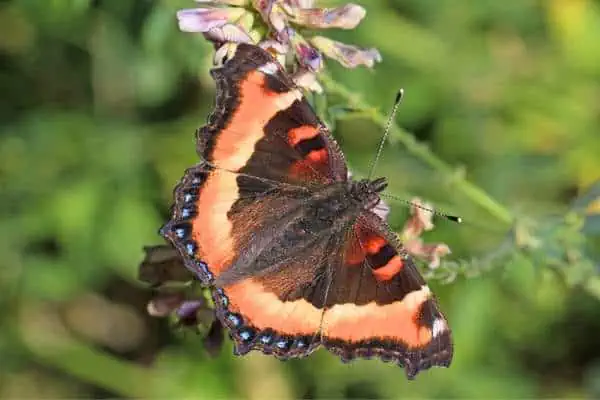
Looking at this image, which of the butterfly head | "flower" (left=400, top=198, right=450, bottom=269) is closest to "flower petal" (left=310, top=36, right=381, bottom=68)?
the butterfly head

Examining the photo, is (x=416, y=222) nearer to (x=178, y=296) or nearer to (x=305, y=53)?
(x=305, y=53)

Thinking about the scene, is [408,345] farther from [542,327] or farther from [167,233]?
[542,327]

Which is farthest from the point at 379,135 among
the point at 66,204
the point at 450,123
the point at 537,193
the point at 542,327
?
the point at 66,204

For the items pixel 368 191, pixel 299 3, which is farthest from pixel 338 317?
pixel 299 3

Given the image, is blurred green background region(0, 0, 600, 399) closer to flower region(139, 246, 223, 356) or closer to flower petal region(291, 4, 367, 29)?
flower petal region(291, 4, 367, 29)

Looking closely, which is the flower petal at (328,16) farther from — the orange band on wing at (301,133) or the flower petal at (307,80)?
the orange band on wing at (301,133)
